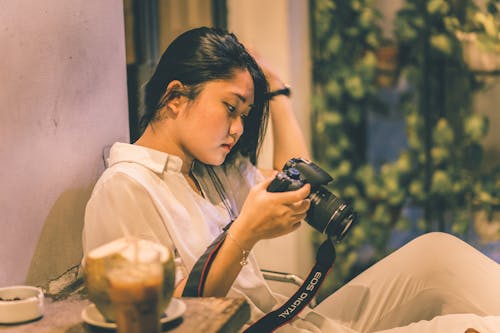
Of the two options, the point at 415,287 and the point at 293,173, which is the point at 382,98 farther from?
the point at 293,173

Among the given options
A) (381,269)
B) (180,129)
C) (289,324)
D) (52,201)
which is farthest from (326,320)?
(52,201)

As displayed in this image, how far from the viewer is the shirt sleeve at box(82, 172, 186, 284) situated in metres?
1.31

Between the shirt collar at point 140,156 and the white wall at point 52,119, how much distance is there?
0.10 metres

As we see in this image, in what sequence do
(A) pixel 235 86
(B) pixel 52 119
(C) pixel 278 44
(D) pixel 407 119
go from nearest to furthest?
(B) pixel 52 119, (A) pixel 235 86, (C) pixel 278 44, (D) pixel 407 119

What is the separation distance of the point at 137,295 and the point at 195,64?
0.80 meters

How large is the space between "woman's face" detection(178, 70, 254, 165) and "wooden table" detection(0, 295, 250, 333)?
1.66 feet

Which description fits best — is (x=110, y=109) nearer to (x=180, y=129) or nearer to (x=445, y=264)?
(x=180, y=129)

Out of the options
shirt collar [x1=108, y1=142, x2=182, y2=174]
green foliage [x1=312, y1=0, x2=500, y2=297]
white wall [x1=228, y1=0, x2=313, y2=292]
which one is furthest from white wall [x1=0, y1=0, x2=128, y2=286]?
green foliage [x1=312, y1=0, x2=500, y2=297]

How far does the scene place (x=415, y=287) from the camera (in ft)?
5.70

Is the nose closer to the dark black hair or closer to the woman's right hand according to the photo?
the dark black hair

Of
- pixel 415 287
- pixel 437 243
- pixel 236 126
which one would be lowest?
pixel 415 287

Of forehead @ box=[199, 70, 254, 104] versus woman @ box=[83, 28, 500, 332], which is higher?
forehead @ box=[199, 70, 254, 104]

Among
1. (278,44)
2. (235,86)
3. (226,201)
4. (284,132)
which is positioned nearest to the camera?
(235,86)

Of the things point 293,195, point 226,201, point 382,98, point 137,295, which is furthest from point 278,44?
point 137,295
